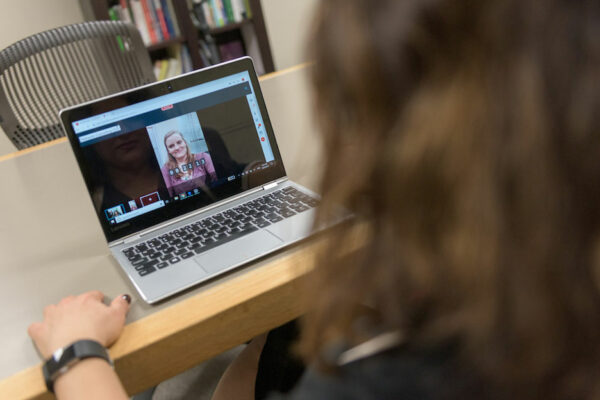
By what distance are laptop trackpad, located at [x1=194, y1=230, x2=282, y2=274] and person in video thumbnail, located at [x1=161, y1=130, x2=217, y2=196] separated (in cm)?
18

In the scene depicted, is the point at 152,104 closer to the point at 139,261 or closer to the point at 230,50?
the point at 139,261

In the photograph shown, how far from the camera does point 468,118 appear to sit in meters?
0.37

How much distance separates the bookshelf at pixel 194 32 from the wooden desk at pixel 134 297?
193cm

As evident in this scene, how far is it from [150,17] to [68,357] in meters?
2.48

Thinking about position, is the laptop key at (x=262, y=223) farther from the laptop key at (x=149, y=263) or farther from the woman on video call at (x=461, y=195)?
the woman on video call at (x=461, y=195)

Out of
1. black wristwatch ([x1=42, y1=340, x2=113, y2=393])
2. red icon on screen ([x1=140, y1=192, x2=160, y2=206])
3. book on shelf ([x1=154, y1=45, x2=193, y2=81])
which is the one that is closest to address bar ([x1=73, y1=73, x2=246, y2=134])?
red icon on screen ([x1=140, y1=192, x2=160, y2=206])

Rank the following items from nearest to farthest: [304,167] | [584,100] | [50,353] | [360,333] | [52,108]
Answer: [584,100] → [360,333] → [50,353] → [304,167] → [52,108]

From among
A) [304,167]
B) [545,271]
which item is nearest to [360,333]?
[545,271]

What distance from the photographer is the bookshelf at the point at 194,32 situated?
2742mm

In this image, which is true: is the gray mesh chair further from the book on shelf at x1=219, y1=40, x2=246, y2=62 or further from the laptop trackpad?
the book on shelf at x1=219, y1=40, x2=246, y2=62

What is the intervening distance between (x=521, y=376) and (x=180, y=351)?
43 cm

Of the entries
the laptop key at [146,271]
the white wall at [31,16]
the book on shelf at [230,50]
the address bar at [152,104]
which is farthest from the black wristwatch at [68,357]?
the white wall at [31,16]

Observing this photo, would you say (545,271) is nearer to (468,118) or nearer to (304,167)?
(468,118)

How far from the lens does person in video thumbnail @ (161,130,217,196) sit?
0.94m
